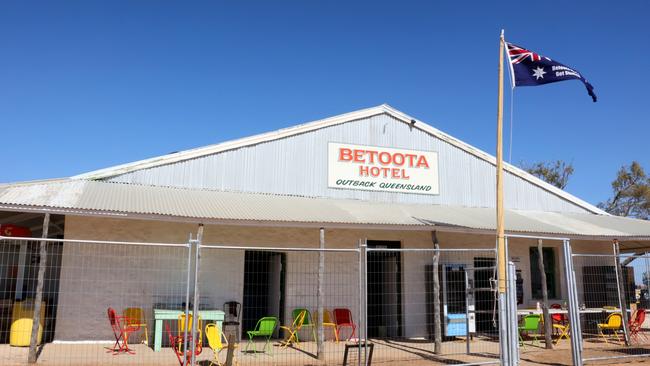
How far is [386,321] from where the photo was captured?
1576 centimetres

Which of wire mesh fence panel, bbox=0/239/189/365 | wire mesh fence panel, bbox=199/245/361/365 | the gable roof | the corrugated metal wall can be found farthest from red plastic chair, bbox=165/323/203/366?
the gable roof

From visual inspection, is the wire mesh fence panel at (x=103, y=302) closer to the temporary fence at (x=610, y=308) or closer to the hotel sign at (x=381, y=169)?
the hotel sign at (x=381, y=169)

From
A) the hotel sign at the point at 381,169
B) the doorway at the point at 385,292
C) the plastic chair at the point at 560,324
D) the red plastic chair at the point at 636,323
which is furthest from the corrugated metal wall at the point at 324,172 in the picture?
the red plastic chair at the point at 636,323

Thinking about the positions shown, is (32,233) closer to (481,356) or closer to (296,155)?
(296,155)

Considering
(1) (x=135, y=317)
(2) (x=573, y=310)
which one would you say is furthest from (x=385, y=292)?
(1) (x=135, y=317)

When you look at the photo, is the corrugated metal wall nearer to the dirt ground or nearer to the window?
the window

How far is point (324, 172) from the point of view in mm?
15586

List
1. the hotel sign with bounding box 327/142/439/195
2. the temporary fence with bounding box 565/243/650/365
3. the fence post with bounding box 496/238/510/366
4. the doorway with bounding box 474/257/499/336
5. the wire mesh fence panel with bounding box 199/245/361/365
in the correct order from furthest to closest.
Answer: the hotel sign with bounding box 327/142/439/195 → the doorway with bounding box 474/257/499/336 → the wire mesh fence panel with bounding box 199/245/361/365 → the temporary fence with bounding box 565/243/650/365 → the fence post with bounding box 496/238/510/366

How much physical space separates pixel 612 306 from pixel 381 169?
8.19m

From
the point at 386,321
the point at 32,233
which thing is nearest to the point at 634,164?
the point at 386,321

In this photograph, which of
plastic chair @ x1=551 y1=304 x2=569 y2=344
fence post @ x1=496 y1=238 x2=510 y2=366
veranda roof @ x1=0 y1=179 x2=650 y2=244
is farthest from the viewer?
plastic chair @ x1=551 y1=304 x2=569 y2=344

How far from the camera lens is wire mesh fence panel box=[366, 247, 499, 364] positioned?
13.7m

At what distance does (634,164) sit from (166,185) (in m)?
42.5

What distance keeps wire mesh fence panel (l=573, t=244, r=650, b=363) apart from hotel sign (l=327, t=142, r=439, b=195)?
511 cm
